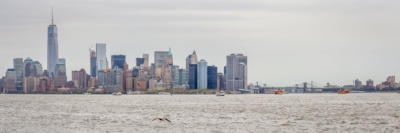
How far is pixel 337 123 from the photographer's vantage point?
10231cm

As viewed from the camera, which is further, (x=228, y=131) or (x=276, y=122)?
(x=276, y=122)

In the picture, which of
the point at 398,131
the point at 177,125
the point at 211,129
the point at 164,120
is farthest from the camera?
the point at 164,120

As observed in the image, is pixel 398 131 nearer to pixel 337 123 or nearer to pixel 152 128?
pixel 337 123

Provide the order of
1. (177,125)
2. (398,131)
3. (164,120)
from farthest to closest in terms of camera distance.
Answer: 1. (164,120)
2. (177,125)
3. (398,131)

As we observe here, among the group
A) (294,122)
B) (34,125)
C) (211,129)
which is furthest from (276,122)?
(34,125)

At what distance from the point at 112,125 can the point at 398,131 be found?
45593mm

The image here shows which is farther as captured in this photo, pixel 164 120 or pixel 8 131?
pixel 164 120

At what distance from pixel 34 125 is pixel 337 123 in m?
52.0

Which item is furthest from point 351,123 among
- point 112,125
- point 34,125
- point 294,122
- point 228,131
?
point 34,125

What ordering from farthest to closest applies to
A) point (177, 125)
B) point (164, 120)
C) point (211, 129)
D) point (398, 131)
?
Result: point (164, 120), point (177, 125), point (211, 129), point (398, 131)

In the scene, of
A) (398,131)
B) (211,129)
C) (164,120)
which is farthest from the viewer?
(164,120)

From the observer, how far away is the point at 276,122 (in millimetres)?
105875

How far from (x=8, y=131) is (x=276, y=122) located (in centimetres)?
4512

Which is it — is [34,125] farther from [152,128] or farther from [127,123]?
[152,128]
